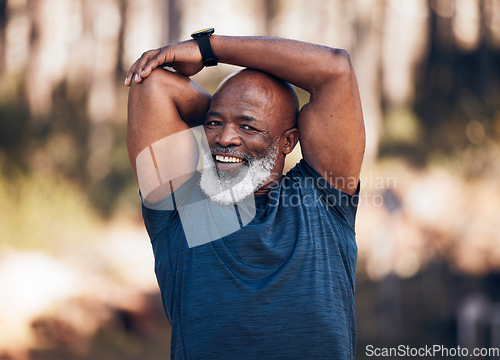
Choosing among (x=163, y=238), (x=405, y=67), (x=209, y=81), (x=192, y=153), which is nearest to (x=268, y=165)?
(x=192, y=153)

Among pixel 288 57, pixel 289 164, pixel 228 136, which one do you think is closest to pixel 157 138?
pixel 228 136

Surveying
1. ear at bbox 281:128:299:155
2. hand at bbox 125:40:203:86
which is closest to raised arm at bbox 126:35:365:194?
hand at bbox 125:40:203:86

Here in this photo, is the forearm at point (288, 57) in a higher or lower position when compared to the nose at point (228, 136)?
higher

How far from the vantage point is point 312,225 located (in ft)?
5.38

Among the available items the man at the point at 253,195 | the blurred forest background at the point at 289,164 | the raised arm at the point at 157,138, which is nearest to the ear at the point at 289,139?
the man at the point at 253,195

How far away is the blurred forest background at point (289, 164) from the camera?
6.15 meters

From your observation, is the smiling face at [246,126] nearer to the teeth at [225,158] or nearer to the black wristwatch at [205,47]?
the teeth at [225,158]

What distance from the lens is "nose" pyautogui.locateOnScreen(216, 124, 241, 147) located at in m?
1.73

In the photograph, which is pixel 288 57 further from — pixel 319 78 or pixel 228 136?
pixel 228 136

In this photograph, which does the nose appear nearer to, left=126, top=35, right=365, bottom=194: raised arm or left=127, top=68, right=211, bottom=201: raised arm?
left=127, top=68, right=211, bottom=201: raised arm

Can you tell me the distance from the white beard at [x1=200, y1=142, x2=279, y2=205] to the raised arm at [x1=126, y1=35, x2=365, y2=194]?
19 centimetres

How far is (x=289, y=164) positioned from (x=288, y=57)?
4.71m

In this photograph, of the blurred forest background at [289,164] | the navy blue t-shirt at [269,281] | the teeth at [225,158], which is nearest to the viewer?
the navy blue t-shirt at [269,281]

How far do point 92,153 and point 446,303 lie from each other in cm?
477
